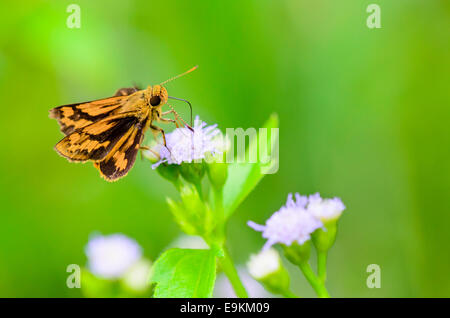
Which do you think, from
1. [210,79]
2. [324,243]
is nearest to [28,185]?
[210,79]

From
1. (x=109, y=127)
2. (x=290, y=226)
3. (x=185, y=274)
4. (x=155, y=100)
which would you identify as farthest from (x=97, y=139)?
(x=290, y=226)

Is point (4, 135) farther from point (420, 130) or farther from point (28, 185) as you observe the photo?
point (420, 130)

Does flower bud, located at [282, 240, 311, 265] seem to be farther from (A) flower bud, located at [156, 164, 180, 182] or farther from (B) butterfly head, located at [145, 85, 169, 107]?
(B) butterfly head, located at [145, 85, 169, 107]

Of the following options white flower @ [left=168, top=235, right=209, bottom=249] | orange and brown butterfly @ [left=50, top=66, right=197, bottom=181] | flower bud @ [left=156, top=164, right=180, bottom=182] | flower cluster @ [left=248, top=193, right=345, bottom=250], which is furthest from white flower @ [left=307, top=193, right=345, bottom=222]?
white flower @ [left=168, top=235, right=209, bottom=249]

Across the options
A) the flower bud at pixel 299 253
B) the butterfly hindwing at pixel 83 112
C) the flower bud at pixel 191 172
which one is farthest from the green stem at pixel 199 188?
the butterfly hindwing at pixel 83 112

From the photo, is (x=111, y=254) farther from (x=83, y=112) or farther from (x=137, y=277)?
(x=83, y=112)

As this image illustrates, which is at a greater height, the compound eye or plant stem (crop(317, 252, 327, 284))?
the compound eye
